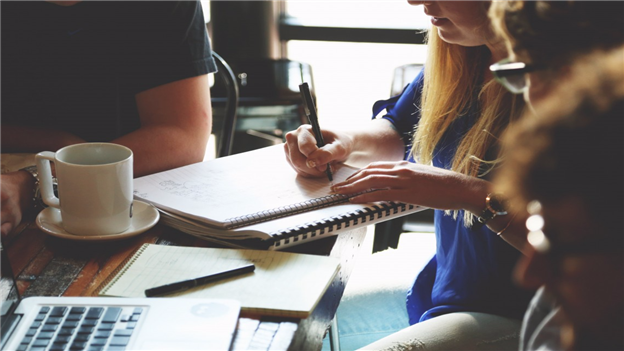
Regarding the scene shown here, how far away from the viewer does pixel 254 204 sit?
0.90 metres

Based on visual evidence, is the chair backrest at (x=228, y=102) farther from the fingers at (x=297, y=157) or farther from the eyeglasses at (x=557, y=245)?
the eyeglasses at (x=557, y=245)

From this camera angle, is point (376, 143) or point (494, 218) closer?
point (494, 218)

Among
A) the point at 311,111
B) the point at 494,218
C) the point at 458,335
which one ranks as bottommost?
the point at 458,335

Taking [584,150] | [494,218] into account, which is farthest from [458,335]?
Answer: [584,150]

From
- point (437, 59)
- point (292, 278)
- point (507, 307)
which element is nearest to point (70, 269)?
point (292, 278)

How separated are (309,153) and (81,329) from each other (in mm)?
532

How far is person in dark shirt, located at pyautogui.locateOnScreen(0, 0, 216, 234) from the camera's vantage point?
1.24 meters

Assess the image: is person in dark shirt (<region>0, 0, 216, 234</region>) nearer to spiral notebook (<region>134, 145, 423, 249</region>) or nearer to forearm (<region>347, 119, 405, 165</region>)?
spiral notebook (<region>134, 145, 423, 249</region>)

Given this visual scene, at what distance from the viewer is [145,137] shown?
1156 millimetres

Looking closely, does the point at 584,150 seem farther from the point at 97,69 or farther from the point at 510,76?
the point at 97,69

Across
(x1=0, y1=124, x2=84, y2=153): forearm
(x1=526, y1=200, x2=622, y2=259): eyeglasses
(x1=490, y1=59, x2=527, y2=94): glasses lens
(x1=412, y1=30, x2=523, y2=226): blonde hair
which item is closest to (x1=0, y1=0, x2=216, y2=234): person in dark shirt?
(x1=0, y1=124, x2=84, y2=153): forearm

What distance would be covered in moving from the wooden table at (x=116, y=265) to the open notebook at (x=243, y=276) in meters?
0.02

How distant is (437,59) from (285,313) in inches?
30.2

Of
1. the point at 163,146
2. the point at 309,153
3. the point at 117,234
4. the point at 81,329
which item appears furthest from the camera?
the point at 163,146
